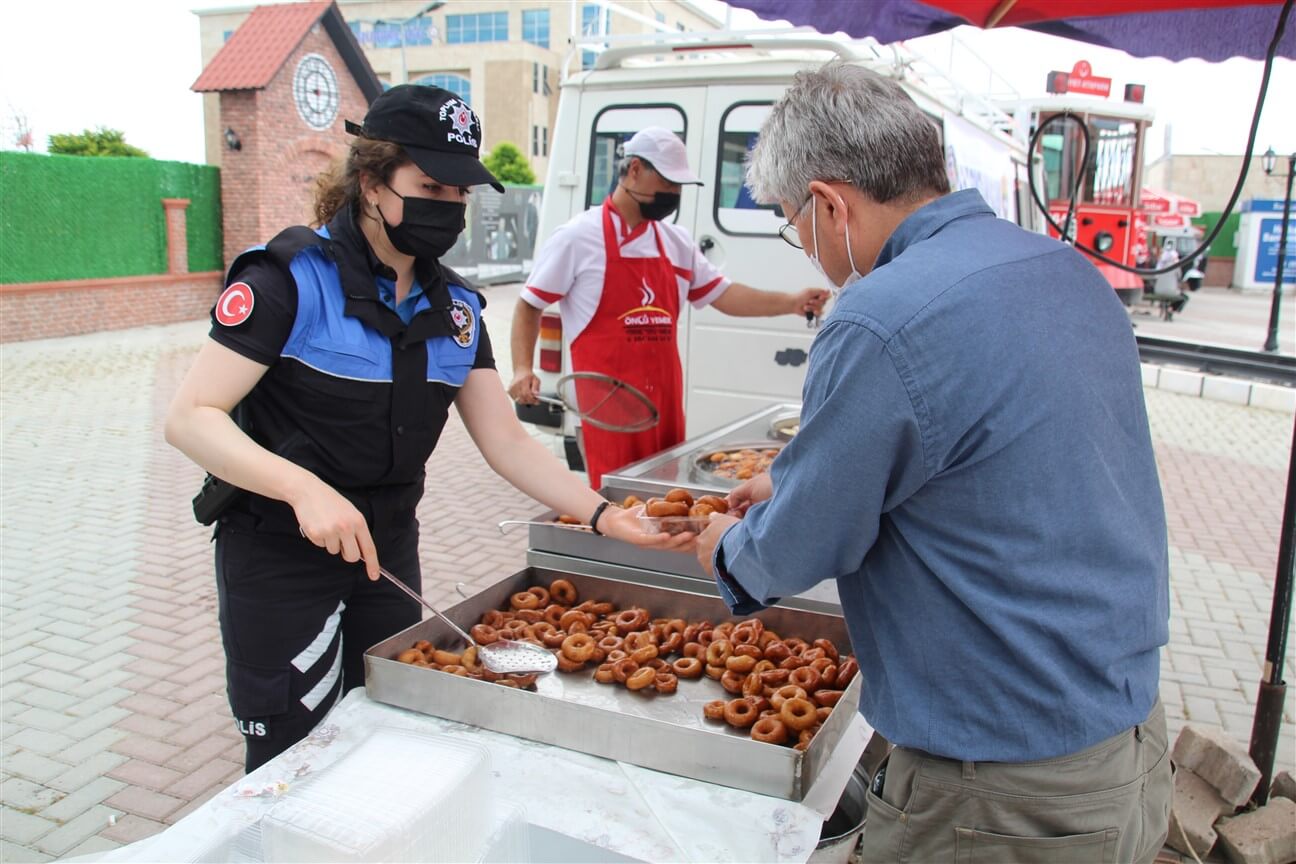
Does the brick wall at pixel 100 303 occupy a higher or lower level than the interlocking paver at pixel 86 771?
higher

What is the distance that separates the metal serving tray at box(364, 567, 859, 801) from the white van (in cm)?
343

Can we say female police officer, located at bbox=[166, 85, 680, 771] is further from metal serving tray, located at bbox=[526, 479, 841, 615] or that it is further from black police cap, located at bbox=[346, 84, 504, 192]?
metal serving tray, located at bbox=[526, 479, 841, 615]

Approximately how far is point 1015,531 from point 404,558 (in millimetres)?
1650

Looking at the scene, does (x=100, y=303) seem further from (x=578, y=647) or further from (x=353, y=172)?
(x=578, y=647)

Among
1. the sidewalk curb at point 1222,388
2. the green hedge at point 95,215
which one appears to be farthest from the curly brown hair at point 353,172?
the green hedge at point 95,215

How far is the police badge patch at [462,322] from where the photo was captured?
7.77 feet

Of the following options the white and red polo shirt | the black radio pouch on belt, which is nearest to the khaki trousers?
the black radio pouch on belt

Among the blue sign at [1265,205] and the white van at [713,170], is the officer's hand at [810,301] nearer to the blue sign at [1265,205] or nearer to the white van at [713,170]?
the white van at [713,170]

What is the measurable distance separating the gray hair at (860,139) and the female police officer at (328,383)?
856mm

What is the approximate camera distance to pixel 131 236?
16125 mm

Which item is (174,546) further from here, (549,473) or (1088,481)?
(1088,481)

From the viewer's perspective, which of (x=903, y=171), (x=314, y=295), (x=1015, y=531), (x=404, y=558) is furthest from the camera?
(x=404, y=558)

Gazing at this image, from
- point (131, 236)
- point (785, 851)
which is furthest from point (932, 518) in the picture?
point (131, 236)

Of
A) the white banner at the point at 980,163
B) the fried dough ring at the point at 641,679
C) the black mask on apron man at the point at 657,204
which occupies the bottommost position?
the fried dough ring at the point at 641,679
